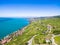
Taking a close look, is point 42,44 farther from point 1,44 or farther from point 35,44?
point 1,44

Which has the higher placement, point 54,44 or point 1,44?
point 54,44

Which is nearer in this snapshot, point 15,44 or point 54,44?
point 54,44

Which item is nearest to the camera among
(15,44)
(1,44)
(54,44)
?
(54,44)

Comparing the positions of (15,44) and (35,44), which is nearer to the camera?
(35,44)

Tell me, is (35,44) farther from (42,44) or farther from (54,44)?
(54,44)

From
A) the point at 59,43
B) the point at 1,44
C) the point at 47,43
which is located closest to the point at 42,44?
the point at 47,43

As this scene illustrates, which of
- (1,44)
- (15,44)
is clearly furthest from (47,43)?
(1,44)

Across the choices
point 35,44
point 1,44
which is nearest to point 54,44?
point 35,44

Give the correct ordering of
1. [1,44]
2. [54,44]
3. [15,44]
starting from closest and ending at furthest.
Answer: [54,44] → [15,44] → [1,44]

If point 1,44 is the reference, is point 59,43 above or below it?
above
